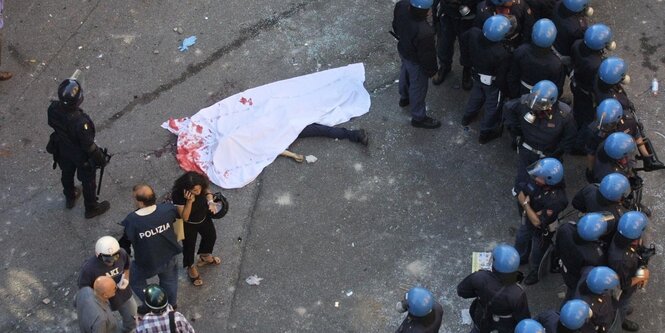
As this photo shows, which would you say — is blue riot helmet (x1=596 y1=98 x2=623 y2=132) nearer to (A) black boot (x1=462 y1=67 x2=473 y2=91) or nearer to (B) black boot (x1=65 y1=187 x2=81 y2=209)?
(A) black boot (x1=462 y1=67 x2=473 y2=91)

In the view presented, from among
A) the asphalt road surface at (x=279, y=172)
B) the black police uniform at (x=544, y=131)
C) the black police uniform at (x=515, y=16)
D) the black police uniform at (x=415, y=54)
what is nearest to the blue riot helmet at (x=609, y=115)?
the black police uniform at (x=544, y=131)

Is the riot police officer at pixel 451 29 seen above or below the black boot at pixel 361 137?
above

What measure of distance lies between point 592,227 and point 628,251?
42 cm

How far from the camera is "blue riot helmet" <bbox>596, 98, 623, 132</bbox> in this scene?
26.5 ft

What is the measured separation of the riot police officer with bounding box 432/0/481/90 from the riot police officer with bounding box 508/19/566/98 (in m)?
0.86

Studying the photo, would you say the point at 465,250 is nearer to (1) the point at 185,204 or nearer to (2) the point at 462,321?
(2) the point at 462,321

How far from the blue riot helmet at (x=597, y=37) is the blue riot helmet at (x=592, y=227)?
2.39 metres

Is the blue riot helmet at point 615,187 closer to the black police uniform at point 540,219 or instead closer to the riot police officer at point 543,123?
the black police uniform at point 540,219

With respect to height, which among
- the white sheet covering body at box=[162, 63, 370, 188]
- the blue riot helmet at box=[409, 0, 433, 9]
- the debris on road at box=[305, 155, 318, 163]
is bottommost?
the debris on road at box=[305, 155, 318, 163]

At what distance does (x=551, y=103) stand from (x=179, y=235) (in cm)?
385

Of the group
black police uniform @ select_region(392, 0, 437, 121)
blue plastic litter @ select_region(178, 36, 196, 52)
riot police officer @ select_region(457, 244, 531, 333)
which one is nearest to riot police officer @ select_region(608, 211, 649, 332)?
riot police officer @ select_region(457, 244, 531, 333)

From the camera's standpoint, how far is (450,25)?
1008 cm

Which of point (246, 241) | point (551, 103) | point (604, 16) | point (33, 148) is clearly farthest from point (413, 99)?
point (33, 148)

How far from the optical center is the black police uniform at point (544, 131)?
27.3 ft
